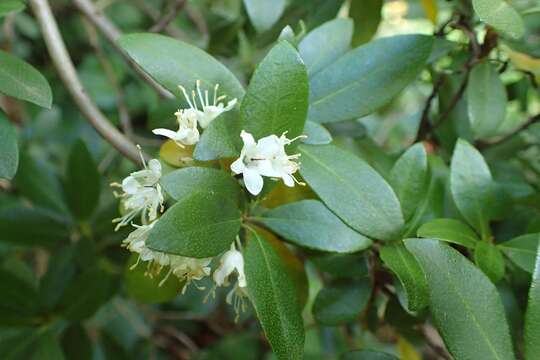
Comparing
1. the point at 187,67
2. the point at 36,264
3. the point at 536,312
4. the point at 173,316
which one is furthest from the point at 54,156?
the point at 536,312

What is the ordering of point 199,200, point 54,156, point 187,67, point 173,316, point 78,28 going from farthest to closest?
point 78,28 < point 54,156 < point 173,316 < point 187,67 < point 199,200

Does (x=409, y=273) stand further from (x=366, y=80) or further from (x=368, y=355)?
(x=366, y=80)

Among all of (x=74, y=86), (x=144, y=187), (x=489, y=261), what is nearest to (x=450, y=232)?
(x=489, y=261)

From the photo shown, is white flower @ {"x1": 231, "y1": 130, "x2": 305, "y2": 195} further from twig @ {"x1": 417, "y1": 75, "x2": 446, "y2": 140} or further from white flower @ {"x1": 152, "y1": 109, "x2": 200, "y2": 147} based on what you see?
twig @ {"x1": 417, "y1": 75, "x2": 446, "y2": 140}

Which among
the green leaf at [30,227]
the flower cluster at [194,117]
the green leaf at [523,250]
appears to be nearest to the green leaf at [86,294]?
the green leaf at [30,227]

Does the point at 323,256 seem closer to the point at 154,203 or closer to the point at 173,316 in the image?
the point at 154,203

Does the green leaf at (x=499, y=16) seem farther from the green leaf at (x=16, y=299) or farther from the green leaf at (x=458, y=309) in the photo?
the green leaf at (x=16, y=299)
